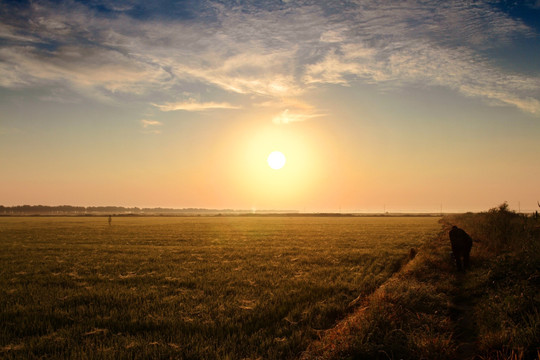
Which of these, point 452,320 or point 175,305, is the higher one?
point 452,320

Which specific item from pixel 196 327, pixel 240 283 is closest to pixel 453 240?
pixel 240 283

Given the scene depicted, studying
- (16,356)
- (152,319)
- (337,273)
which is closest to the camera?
(16,356)

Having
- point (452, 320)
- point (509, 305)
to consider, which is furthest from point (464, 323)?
point (509, 305)

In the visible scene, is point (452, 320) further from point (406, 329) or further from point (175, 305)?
point (175, 305)

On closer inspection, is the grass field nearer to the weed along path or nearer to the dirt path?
the weed along path

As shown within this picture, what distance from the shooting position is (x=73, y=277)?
16562 mm

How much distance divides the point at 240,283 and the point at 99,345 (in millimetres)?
7546

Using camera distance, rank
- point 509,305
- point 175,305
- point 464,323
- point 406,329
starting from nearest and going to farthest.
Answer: point 406,329 → point 509,305 → point 464,323 → point 175,305

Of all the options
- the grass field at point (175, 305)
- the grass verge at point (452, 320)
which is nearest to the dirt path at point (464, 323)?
the grass verge at point (452, 320)

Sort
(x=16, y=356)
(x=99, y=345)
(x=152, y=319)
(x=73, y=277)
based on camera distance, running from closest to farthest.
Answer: (x=16, y=356) → (x=99, y=345) → (x=152, y=319) → (x=73, y=277)

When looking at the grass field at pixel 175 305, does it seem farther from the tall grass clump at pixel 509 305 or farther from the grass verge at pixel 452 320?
the tall grass clump at pixel 509 305

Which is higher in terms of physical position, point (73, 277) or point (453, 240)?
point (453, 240)

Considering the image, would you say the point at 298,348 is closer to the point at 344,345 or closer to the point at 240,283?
the point at 344,345

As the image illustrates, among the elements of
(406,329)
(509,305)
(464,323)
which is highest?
(509,305)
